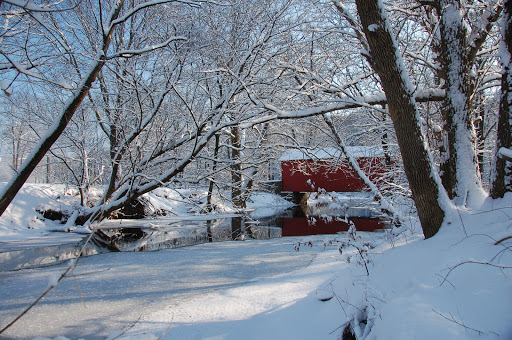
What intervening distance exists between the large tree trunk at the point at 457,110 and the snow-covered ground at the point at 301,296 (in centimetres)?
52

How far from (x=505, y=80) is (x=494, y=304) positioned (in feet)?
6.61

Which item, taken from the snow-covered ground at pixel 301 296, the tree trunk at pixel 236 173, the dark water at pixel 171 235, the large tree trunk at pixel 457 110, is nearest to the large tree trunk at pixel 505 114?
the snow-covered ground at pixel 301 296

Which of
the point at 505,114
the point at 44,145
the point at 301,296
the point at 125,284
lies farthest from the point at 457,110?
the point at 44,145

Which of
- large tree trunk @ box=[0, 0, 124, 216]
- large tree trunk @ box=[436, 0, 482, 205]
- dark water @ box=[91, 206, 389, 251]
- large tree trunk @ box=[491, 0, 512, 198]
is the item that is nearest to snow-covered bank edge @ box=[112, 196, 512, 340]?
large tree trunk @ box=[491, 0, 512, 198]

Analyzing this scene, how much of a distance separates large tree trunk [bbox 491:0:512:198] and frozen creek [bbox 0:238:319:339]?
264 cm

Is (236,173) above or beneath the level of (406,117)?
above

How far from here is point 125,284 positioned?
3.81 m

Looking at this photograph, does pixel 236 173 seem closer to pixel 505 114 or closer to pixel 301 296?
pixel 301 296

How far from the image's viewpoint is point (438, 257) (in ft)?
7.59

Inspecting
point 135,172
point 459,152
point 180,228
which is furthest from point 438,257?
point 180,228

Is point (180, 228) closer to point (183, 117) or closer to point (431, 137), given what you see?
point (183, 117)

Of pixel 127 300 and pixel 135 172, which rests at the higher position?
pixel 135 172

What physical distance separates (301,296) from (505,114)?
2.39m

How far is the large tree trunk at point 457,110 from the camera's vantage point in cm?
314
